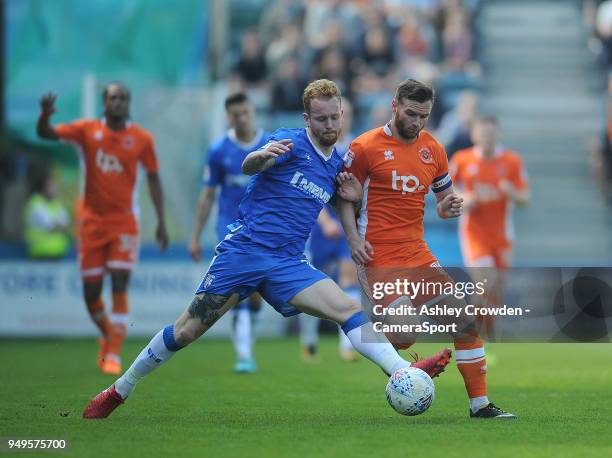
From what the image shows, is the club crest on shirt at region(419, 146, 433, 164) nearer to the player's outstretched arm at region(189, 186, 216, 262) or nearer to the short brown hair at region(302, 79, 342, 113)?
the short brown hair at region(302, 79, 342, 113)

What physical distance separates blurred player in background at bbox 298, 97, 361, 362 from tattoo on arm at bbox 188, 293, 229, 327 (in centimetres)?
540

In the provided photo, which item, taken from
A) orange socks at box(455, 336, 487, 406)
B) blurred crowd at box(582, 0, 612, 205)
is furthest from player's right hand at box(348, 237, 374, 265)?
blurred crowd at box(582, 0, 612, 205)

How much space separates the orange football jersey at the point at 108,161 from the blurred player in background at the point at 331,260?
226cm

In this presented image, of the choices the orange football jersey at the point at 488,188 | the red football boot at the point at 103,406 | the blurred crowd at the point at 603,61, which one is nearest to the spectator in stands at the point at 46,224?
the orange football jersey at the point at 488,188

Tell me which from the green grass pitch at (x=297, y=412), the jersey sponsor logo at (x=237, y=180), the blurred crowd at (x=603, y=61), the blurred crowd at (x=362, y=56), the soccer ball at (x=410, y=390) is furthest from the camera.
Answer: the blurred crowd at (x=362, y=56)

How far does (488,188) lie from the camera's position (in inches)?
600

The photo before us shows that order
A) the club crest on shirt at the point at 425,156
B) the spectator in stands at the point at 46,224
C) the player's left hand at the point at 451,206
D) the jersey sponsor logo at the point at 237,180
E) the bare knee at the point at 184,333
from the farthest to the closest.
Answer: the spectator in stands at the point at 46,224
the jersey sponsor logo at the point at 237,180
the club crest on shirt at the point at 425,156
the player's left hand at the point at 451,206
the bare knee at the point at 184,333

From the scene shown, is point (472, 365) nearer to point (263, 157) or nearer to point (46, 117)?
point (263, 157)

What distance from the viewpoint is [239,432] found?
7.84m

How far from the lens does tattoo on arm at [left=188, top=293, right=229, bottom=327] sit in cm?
834

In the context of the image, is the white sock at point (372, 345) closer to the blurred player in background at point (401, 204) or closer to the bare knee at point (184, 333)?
the blurred player in background at point (401, 204)

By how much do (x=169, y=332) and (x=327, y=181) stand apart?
1.47 meters

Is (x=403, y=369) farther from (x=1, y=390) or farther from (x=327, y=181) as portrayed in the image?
(x=1, y=390)

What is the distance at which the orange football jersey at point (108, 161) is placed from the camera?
498 inches
